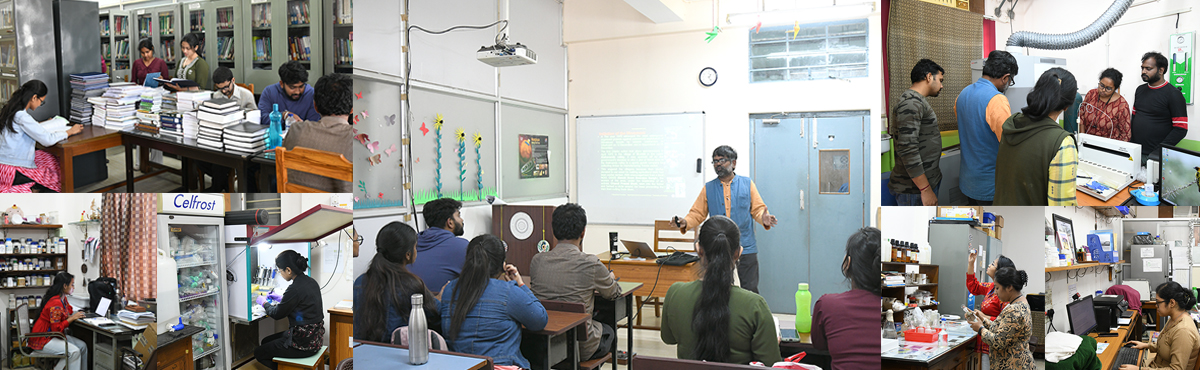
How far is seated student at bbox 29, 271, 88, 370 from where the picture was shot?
2.15 metres

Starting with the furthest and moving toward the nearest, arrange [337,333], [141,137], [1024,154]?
[337,333] < [141,137] < [1024,154]

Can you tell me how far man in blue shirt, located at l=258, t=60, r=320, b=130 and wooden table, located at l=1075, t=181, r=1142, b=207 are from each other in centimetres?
240

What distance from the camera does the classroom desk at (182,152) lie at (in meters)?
1.98

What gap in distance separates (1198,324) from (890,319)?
3.23 ft

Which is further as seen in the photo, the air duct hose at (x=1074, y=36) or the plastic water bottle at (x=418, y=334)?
the plastic water bottle at (x=418, y=334)

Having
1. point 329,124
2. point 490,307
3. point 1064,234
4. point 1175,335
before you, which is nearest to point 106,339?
point 329,124

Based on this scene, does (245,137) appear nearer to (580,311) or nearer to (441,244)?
(441,244)

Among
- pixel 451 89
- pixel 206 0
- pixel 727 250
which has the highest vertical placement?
pixel 206 0

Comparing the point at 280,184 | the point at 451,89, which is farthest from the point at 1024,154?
the point at 280,184

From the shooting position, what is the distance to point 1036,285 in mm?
2049

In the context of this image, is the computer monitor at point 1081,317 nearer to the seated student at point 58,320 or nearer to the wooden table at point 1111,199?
the wooden table at point 1111,199

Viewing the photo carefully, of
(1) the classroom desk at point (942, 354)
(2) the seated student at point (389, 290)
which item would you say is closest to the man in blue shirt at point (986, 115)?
(1) the classroom desk at point (942, 354)

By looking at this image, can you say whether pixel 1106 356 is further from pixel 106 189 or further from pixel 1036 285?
pixel 106 189

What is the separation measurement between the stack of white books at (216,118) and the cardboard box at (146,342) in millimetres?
742
